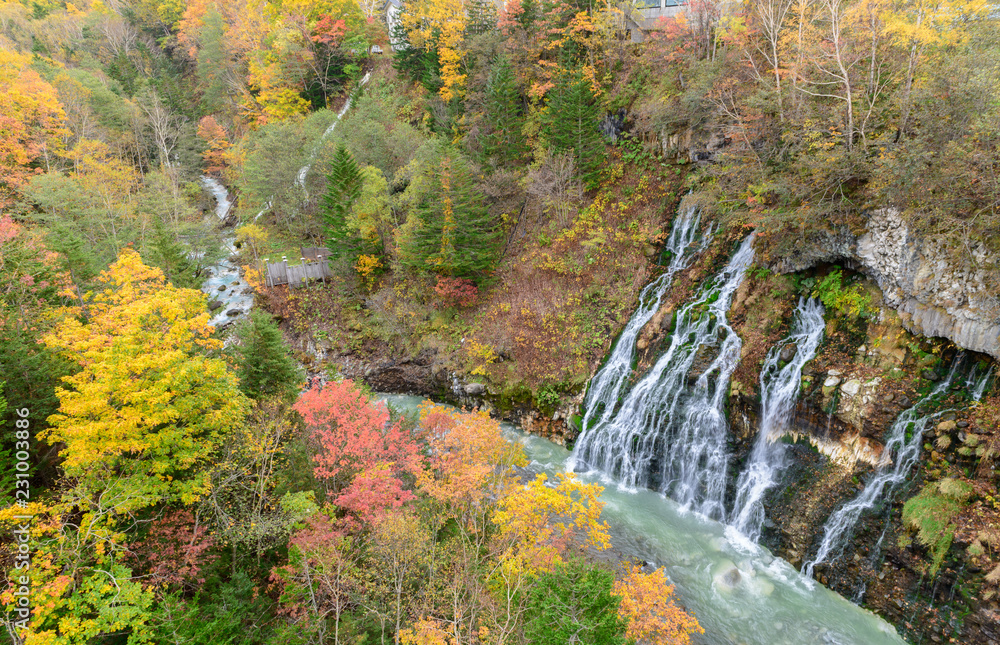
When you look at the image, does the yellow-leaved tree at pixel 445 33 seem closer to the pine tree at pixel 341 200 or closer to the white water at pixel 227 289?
the pine tree at pixel 341 200

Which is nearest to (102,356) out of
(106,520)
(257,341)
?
(106,520)

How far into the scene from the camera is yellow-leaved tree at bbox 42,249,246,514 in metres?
10.1

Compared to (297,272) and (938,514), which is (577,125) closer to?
(297,272)

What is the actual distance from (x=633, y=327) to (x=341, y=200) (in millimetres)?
20094

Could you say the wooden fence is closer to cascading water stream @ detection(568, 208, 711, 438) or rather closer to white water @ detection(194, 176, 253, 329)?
white water @ detection(194, 176, 253, 329)

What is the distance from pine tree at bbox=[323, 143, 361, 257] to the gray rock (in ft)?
40.3

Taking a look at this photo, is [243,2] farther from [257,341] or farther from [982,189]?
[982,189]

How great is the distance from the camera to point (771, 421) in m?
15.4

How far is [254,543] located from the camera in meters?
12.6

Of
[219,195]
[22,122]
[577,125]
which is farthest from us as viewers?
[219,195]

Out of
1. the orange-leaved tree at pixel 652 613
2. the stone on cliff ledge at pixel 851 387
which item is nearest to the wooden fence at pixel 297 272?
the orange-leaved tree at pixel 652 613

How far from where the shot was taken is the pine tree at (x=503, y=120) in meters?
28.2

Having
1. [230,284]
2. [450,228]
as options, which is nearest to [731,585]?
[450,228]

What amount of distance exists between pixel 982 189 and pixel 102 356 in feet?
73.8
